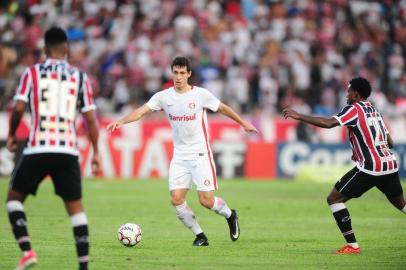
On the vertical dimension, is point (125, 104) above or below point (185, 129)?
above

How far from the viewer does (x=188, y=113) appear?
13.0m

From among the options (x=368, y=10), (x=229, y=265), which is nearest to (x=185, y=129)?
(x=229, y=265)

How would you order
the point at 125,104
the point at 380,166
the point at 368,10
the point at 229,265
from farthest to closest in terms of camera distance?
the point at 368,10 < the point at 125,104 < the point at 380,166 < the point at 229,265

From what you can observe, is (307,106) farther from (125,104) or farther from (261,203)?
(261,203)

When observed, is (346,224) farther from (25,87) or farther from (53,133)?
(25,87)

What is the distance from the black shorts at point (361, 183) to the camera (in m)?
12.5

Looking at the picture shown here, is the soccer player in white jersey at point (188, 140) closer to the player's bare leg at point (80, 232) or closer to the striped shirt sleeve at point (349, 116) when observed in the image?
the striped shirt sleeve at point (349, 116)

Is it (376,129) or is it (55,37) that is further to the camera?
(376,129)

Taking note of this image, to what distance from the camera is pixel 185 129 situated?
1309 cm

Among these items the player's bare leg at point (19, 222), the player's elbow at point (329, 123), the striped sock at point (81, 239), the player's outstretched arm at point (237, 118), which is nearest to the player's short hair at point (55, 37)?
the player's bare leg at point (19, 222)

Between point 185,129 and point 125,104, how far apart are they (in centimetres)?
1580

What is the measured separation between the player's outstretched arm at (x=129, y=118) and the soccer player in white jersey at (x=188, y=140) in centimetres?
2

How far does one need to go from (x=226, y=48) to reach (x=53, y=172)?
20.3m

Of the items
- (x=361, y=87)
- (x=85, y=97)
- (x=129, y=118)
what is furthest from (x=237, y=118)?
(x=85, y=97)
